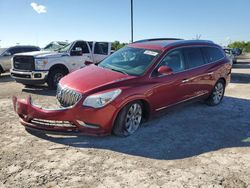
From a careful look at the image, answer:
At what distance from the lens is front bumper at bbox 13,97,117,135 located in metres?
4.93

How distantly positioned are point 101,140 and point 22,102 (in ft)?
5.05

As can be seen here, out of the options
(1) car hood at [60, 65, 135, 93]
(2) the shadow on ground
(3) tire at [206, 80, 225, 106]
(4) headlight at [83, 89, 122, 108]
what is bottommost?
(2) the shadow on ground

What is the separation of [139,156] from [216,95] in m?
4.07

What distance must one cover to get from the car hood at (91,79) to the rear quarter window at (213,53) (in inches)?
115

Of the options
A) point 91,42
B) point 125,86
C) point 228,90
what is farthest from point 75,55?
point 125,86

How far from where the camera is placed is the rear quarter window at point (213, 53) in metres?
7.58

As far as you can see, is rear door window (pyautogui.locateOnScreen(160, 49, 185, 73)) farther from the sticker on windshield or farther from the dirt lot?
the dirt lot

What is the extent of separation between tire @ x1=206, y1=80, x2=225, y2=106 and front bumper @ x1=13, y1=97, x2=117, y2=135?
364 cm

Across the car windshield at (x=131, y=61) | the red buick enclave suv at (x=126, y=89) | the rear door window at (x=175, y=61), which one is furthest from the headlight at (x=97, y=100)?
the rear door window at (x=175, y=61)

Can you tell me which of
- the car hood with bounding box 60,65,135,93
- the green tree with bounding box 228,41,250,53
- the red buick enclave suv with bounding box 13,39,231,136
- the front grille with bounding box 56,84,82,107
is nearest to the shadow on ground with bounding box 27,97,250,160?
the red buick enclave suv with bounding box 13,39,231,136

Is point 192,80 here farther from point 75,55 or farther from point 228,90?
point 75,55

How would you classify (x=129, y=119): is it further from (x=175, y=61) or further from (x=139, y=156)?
(x=175, y=61)

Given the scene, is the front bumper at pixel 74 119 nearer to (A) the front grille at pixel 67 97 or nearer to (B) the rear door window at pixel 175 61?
(A) the front grille at pixel 67 97

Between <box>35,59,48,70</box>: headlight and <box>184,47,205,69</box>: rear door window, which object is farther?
<box>35,59,48,70</box>: headlight
